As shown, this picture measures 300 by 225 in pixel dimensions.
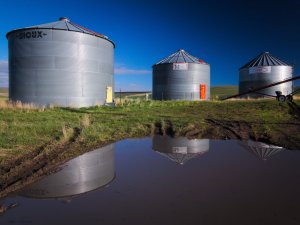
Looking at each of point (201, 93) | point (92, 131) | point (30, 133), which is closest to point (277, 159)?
point (92, 131)

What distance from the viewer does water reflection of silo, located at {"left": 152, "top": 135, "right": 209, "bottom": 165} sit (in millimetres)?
7895

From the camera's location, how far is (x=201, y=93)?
1337 inches

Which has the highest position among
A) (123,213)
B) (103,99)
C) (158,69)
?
(158,69)

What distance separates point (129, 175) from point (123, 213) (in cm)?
186

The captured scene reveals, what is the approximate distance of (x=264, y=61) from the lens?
33.5 meters

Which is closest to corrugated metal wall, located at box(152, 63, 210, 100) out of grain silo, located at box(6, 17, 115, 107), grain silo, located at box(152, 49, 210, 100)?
grain silo, located at box(152, 49, 210, 100)

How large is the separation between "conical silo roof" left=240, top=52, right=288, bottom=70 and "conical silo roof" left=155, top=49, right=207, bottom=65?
5.69 metres

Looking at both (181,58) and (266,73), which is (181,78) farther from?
(266,73)

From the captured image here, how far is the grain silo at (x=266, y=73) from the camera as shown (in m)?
32.5

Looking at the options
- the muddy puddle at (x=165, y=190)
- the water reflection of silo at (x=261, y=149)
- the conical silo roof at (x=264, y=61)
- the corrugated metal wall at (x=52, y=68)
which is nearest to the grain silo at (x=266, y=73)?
the conical silo roof at (x=264, y=61)

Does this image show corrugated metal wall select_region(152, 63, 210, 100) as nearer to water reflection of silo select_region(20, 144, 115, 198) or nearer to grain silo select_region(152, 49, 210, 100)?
grain silo select_region(152, 49, 210, 100)

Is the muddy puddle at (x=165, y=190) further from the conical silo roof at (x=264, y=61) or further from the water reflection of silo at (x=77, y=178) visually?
the conical silo roof at (x=264, y=61)

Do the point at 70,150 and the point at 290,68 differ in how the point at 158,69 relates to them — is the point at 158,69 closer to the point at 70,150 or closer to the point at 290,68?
the point at 290,68

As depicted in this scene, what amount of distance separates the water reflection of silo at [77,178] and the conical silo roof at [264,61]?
2976cm
